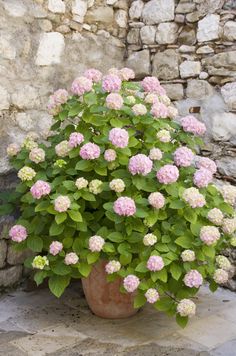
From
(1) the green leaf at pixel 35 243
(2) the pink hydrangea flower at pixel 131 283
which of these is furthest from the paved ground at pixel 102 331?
(1) the green leaf at pixel 35 243

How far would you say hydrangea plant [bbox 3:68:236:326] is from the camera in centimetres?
203

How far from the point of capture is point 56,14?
9.36ft

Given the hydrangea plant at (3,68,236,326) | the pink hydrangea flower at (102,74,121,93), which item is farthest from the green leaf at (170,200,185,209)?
the pink hydrangea flower at (102,74,121,93)

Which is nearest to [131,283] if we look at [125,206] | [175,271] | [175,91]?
[175,271]

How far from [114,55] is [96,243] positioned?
157cm

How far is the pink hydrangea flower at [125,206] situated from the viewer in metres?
1.97

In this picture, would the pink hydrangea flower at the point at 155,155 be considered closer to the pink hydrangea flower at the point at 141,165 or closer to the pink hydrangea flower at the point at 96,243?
the pink hydrangea flower at the point at 141,165

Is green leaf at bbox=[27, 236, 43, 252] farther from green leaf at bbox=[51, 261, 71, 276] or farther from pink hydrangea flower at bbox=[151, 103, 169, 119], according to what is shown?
pink hydrangea flower at bbox=[151, 103, 169, 119]

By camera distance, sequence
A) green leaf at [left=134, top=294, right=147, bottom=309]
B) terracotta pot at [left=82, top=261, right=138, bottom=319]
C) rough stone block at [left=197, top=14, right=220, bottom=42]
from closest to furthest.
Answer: green leaf at [left=134, top=294, right=147, bottom=309]
terracotta pot at [left=82, top=261, right=138, bottom=319]
rough stone block at [left=197, top=14, right=220, bottom=42]

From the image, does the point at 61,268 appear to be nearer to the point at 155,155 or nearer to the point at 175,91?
the point at 155,155

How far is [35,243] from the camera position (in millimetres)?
2223

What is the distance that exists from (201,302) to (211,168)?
820 millimetres

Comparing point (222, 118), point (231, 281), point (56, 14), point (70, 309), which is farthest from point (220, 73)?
point (70, 309)

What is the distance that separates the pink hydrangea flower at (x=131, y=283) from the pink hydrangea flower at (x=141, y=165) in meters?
0.44
